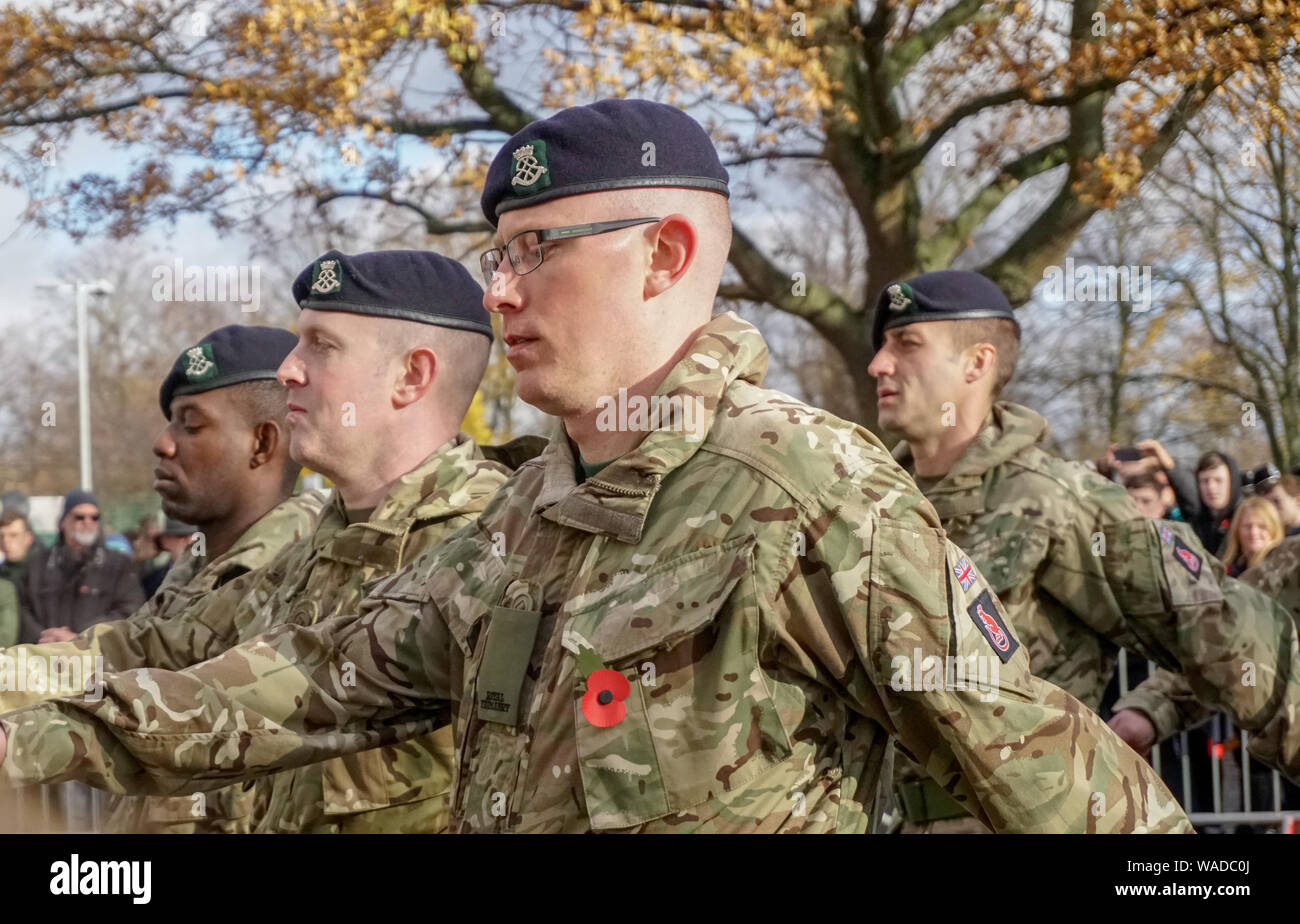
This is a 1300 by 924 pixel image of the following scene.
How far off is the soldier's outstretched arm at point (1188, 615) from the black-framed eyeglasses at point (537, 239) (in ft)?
7.39

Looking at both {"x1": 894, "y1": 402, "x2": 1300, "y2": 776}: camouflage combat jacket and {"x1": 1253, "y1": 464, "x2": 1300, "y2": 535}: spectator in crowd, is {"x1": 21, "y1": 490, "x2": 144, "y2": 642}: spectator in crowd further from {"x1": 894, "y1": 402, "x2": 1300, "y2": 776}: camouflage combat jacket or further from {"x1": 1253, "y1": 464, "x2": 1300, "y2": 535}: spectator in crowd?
{"x1": 1253, "y1": 464, "x2": 1300, "y2": 535}: spectator in crowd

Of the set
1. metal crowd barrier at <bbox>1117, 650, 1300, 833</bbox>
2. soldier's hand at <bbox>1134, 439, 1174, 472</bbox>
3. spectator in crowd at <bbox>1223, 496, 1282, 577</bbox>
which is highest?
soldier's hand at <bbox>1134, 439, 1174, 472</bbox>

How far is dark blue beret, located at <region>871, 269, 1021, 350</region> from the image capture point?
481cm

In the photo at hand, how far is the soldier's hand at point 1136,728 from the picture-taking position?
4.38m

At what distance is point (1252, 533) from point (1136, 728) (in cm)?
233

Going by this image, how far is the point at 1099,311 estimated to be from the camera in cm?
930

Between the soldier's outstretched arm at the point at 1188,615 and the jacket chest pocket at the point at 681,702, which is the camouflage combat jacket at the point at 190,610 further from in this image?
the soldier's outstretched arm at the point at 1188,615

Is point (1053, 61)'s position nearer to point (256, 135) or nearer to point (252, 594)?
point (256, 135)

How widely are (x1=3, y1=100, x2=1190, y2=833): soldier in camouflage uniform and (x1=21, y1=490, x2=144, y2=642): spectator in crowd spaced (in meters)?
5.31

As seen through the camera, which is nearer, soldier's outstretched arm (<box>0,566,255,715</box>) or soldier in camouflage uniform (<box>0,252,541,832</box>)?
soldier in camouflage uniform (<box>0,252,541,832</box>)

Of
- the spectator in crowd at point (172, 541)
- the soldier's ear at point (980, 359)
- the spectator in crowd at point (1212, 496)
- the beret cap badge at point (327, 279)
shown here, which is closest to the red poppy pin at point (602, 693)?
the beret cap badge at point (327, 279)

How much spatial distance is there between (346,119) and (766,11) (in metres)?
2.66

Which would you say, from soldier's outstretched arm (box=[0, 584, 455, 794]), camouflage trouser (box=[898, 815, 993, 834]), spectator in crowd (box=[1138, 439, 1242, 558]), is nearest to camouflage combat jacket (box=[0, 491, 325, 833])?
soldier's outstretched arm (box=[0, 584, 455, 794])
